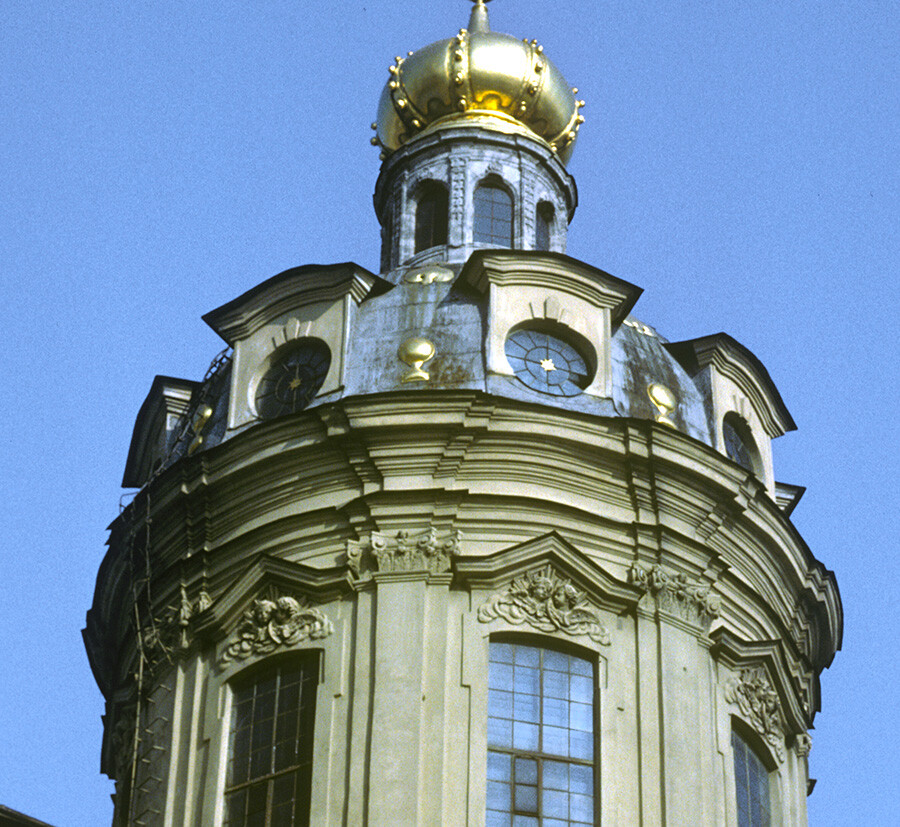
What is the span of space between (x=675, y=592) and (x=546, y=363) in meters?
3.86

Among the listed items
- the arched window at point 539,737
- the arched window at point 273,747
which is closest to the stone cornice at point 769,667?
the arched window at point 539,737

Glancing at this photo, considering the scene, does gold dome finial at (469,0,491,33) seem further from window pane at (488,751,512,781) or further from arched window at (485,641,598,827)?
window pane at (488,751,512,781)

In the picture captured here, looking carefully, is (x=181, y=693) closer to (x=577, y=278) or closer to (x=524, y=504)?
(x=524, y=504)

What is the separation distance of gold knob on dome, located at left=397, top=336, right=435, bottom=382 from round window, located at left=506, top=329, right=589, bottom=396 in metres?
1.17

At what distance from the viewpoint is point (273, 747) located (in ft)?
105

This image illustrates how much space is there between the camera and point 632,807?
3111 cm

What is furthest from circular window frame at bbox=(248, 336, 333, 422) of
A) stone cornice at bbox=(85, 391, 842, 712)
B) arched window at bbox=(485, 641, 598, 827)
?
arched window at bbox=(485, 641, 598, 827)

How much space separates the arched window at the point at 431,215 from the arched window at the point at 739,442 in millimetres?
5625

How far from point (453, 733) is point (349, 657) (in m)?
1.78

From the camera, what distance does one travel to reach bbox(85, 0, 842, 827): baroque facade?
3150 centimetres

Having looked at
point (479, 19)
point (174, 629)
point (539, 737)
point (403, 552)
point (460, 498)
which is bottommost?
point (539, 737)

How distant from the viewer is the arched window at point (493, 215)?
39.3 meters

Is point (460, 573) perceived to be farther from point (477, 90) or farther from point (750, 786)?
point (477, 90)

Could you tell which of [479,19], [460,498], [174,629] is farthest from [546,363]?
[479,19]
